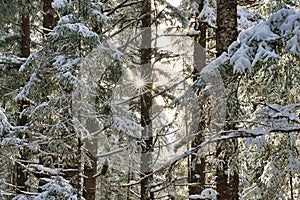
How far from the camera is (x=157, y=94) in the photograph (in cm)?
820

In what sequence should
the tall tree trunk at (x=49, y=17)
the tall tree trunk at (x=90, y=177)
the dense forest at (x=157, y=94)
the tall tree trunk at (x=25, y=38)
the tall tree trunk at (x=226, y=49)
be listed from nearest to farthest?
the dense forest at (x=157, y=94), the tall tree trunk at (x=226, y=49), the tall tree trunk at (x=90, y=177), the tall tree trunk at (x=49, y=17), the tall tree trunk at (x=25, y=38)

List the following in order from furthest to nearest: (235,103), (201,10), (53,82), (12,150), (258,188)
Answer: (201,10)
(258,188)
(53,82)
(12,150)
(235,103)

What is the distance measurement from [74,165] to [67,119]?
1192mm

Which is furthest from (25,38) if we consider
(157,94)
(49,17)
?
(157,94)

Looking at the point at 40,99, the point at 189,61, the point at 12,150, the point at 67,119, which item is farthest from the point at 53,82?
the point at 189,61

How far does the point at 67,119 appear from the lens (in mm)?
5609

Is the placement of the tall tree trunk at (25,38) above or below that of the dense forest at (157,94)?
above

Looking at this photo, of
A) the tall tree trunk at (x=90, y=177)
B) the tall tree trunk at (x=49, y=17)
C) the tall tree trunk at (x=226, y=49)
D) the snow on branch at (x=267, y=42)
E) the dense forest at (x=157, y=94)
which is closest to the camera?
the snow on branch at (x=267, y=42)

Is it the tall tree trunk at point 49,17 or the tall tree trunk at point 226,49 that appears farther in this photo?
the tall tree trunk at point 49,17

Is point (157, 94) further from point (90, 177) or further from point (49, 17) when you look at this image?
point (49, 17)

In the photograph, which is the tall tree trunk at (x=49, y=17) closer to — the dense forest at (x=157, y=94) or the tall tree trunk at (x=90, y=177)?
the dense forest at (x=157, y=94)

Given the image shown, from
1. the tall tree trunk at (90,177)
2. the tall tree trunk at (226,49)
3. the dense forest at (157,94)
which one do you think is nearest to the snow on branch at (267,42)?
the dense forest at (157,94)

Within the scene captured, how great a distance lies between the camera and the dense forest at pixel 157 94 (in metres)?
3.52

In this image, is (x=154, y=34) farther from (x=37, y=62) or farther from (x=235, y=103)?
(x=235, y=103)
